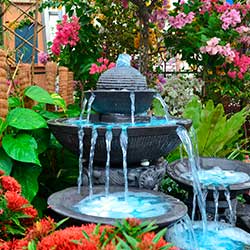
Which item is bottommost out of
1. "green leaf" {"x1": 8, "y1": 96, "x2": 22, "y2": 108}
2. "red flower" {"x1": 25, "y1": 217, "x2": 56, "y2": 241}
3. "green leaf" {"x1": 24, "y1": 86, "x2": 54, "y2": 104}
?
"red flower" {"x1": 25, "y1": 217, "x2": 56, "y2": 241}

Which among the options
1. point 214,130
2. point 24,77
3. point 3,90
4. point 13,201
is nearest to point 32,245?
point 13,201

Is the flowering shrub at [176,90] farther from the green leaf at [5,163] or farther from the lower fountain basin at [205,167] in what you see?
the green leaf at [5,163]

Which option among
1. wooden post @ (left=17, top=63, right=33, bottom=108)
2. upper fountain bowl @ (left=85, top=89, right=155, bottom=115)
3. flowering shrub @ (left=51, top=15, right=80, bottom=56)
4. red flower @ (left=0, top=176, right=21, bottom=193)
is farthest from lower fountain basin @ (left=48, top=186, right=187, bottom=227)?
flowering shrub @ (left=51, top=15, right=80, bottom=56)

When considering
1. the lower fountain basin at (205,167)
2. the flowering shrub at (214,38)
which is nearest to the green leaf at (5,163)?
the lower fountain basin at (205,167)

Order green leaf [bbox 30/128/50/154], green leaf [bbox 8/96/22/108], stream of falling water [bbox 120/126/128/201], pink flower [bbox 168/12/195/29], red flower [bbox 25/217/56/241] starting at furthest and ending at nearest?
pink flower [bbox 168/12/195/29]
green leaf [bbox 8/96/22/108]
green leaf [bbox 30/128/50/154]
stream of falling water [bbox 120/126/128/201]
red flower [bbox 25/217/56/241]

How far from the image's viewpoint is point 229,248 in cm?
237

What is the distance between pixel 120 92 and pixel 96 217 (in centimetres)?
91

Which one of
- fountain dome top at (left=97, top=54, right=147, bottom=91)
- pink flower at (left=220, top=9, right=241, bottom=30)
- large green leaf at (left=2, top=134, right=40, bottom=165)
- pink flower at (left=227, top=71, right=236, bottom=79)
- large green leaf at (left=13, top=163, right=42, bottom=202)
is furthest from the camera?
pink flower at (left=227, top=71, right=236, bottom=79)

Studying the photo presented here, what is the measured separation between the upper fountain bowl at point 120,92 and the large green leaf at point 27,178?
55 cm

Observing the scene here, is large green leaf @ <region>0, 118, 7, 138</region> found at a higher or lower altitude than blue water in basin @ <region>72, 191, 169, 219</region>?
higher

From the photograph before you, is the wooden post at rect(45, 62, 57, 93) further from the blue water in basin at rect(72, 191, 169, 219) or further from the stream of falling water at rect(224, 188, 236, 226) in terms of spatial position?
the stream of falling water at rect(224, 188, 236, 226)

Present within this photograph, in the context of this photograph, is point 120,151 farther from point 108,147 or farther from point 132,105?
point 132,105

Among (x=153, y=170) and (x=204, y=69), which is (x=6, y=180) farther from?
(x=204, y=69)

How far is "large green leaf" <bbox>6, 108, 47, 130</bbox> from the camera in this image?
105 inches
